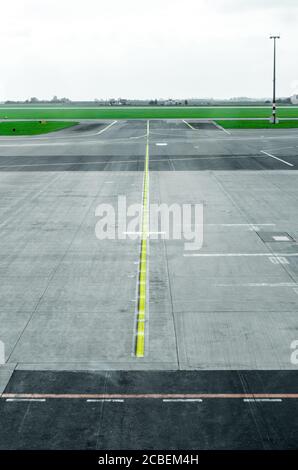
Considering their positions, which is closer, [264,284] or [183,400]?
[183,400]

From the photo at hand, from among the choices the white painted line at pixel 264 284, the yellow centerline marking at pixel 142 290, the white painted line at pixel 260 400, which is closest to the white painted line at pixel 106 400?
the yellow centerline marking at pixel 142 290

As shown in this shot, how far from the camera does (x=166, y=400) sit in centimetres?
1110

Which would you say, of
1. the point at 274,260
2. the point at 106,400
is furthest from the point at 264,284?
the point at 106,400

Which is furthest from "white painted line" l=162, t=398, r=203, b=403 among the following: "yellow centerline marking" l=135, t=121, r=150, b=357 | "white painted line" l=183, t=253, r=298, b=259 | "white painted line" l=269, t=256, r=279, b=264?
"white painted line" l=183, t=253, r=298, b=259

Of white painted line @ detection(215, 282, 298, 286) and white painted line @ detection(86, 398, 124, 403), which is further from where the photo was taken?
white painted line @ detection(215, 282, 298, 286)

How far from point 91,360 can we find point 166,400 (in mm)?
2535

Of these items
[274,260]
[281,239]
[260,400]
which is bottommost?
[260,400]

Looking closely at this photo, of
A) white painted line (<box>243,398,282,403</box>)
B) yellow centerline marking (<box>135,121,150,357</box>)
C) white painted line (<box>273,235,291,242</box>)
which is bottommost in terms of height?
white painted line (<box>243,398,282,403</box>)

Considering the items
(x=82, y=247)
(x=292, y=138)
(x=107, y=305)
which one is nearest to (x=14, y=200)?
(x=82, y=247)

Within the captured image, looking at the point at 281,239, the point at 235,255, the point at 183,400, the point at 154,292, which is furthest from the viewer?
the point at 281,239

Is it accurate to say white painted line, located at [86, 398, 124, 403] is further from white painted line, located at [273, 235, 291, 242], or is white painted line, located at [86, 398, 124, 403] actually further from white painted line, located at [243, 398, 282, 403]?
white painted line, located at [273, 235, 291, 242]

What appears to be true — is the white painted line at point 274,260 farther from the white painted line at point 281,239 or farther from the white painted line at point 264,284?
the white painted line at point 281,239

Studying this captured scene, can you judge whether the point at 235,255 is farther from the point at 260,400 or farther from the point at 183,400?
the point at 183,400
